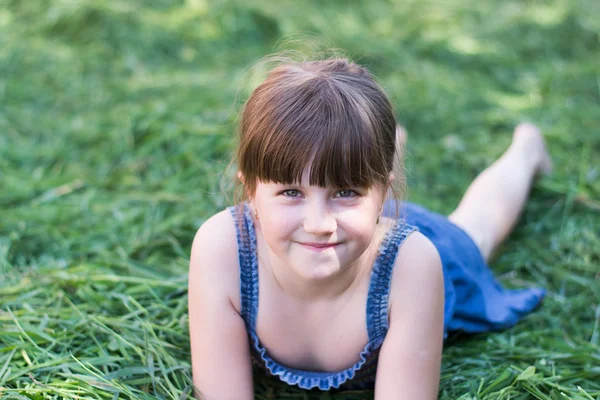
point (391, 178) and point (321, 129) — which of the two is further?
point (391, 178)

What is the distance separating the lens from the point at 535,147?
117 inches

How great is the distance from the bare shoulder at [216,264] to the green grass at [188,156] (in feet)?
0.83

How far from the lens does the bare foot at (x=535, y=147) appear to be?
2.95m

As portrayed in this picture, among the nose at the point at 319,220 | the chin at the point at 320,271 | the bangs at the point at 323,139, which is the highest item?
the bangs at the point at 323,139

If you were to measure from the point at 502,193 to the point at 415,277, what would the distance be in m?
1.13

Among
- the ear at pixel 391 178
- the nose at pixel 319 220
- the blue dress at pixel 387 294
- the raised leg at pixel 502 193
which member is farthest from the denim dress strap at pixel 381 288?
the raised leg at pixel 502 193

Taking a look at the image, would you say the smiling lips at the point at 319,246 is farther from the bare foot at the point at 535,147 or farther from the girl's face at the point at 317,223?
the bare foot at the point at 535,147

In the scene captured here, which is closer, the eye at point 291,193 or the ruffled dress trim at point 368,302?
the eye at point 291,193

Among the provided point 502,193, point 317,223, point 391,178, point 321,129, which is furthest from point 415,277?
point 502,193

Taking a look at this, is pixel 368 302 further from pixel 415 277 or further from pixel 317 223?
pixel 317 223

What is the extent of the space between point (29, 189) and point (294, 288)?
5.07ft

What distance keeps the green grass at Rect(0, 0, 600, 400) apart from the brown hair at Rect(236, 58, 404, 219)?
633 mm

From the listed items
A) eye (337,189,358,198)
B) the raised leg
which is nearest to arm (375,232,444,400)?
eye (337,189,358,198)

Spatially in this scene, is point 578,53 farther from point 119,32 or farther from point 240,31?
point 119,32
